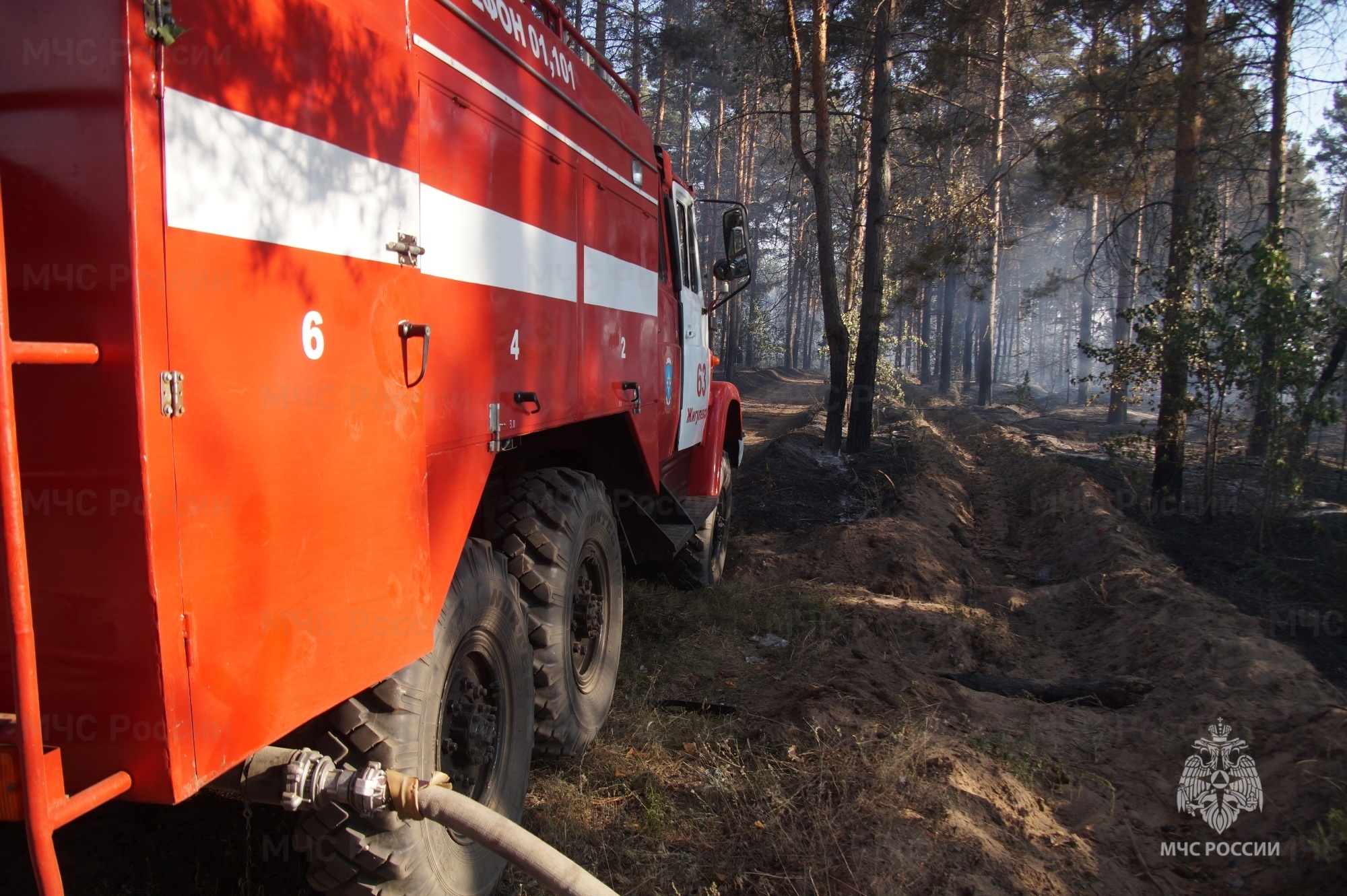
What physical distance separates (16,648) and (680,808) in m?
→ 2.68

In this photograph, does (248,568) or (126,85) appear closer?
(126,85)

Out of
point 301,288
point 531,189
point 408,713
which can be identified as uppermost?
point 531,189

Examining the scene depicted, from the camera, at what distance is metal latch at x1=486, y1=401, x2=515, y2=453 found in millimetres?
2861

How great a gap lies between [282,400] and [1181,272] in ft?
33.1

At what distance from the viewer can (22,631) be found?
132 cm

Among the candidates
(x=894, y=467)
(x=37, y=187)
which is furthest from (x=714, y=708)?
(x=894, y=467)

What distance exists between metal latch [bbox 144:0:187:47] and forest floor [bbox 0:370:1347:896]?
8.33 ft

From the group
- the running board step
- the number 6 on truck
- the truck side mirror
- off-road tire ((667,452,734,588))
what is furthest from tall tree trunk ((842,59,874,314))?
the number 6 on truck

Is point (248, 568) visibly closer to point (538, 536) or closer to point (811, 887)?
point (538, 536)

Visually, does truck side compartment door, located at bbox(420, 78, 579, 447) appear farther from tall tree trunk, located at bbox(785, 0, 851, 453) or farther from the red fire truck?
tall tree trunk, located at bbox(785, 0, 851, 453)

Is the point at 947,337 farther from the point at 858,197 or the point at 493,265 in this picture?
the point at 493,265

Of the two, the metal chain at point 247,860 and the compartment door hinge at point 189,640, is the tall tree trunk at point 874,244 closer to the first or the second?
the metal chain at point 247,860

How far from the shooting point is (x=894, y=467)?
11891 millimetres

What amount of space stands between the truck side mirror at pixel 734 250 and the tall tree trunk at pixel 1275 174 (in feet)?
18.9
